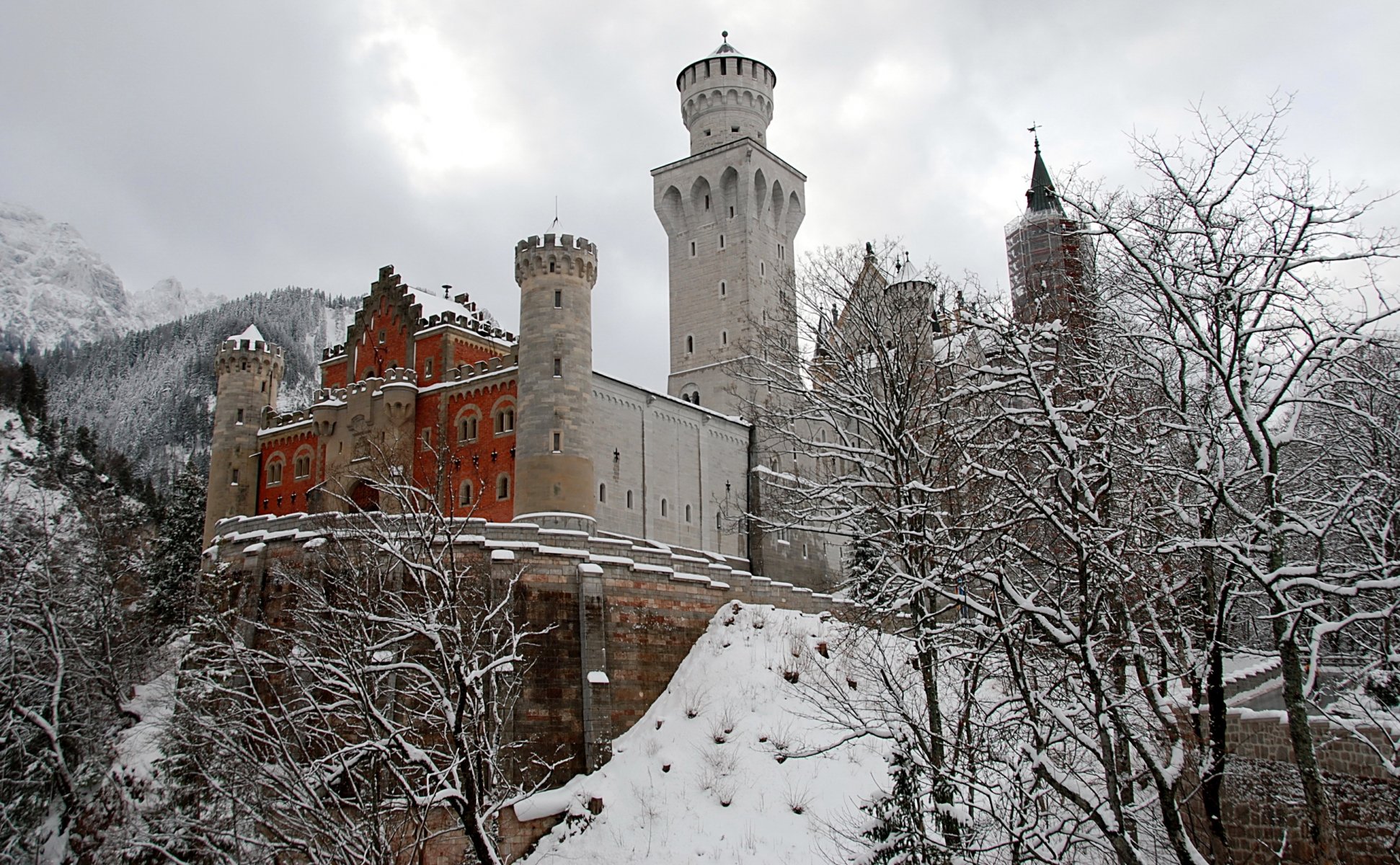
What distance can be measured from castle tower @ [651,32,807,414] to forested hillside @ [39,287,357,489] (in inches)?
3049

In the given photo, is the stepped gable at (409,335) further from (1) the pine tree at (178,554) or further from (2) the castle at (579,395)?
(1) the pine tree at (178,554)

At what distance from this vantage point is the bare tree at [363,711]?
11125 millimetres

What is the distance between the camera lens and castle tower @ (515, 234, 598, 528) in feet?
111

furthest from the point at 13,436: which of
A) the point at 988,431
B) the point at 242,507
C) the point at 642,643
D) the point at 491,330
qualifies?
the point at 988,431

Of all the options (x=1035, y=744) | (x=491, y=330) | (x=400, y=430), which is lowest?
(x=1035, y=744)

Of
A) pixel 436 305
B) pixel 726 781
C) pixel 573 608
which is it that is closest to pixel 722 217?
pixel 436 305

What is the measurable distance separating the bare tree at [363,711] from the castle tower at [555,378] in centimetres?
823

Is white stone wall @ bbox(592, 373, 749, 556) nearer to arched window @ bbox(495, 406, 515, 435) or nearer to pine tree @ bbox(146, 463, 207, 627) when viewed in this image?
arched window @ bbox(495, 406, 515, 435)

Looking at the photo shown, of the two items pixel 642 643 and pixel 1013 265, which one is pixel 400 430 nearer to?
pixel 642 643

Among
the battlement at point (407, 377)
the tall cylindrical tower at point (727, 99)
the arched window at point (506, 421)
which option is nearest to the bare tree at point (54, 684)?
the battlement at point (407, 377)

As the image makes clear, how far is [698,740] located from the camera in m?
24.8

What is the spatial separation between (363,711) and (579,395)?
24.6m

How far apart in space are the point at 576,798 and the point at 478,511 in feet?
50.4

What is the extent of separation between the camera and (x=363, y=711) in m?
11.1
